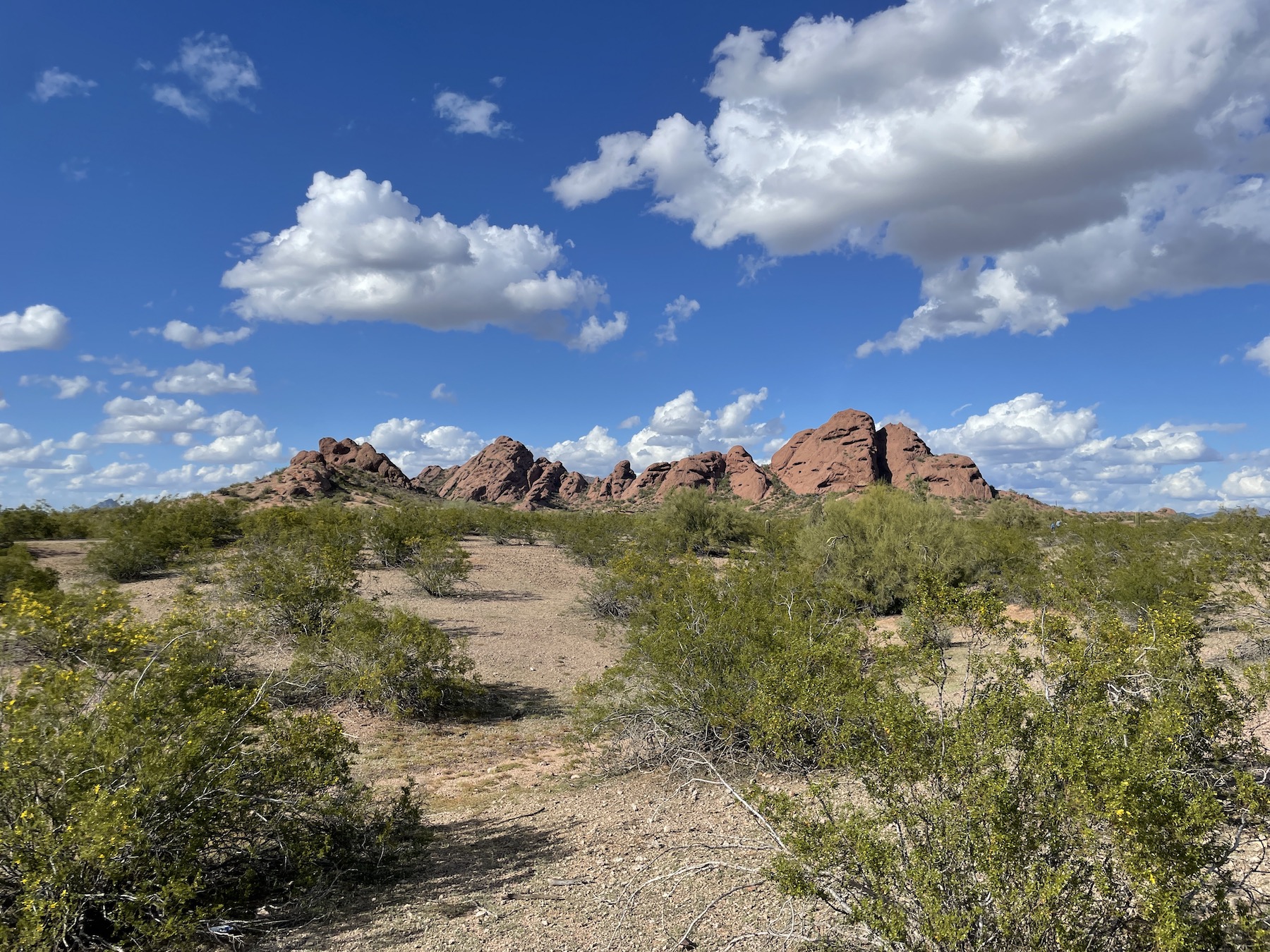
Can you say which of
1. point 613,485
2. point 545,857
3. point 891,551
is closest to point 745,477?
point 613,485

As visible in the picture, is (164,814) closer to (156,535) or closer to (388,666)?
(388,666)

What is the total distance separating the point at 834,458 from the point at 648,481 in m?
33.5

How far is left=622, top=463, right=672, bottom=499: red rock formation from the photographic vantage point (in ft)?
396

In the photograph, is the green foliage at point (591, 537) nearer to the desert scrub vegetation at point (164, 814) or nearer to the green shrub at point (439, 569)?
the green shrub at point (439, 569)

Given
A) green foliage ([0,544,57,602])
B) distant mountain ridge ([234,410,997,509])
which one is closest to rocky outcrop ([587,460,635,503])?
distant mountain ridge ([234,410,997,509])

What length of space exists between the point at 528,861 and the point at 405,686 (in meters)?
6.90

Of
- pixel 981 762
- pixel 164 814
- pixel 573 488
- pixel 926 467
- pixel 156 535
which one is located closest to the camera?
pixel 981 762

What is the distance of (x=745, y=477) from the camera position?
113625mm

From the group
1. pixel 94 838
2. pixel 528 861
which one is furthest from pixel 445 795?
pixel 94 838

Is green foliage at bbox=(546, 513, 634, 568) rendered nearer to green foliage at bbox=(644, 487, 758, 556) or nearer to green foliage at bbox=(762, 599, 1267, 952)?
green foliage at bbox=(644, 487, 758, 556)

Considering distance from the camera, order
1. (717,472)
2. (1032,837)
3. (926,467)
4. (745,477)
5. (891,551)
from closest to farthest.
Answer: (1032,837), (891,551), (926,467), (745,477), (717,472)

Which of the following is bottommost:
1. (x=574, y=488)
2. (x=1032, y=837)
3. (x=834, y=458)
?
(x=1032, y=837)

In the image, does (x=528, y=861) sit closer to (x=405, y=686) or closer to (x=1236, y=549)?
(x=405, y=686)

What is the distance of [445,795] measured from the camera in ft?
30.3
